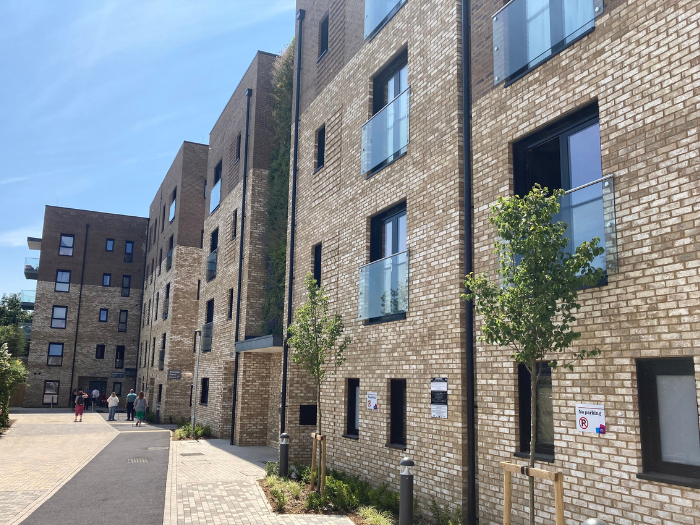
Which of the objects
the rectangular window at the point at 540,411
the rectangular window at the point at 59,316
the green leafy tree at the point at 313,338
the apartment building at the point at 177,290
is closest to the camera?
the rectangular window at the point at 540,411

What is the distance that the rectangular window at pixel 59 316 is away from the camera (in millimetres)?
42062

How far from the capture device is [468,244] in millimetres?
8227

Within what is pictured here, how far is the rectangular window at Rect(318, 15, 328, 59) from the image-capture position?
14883 mm

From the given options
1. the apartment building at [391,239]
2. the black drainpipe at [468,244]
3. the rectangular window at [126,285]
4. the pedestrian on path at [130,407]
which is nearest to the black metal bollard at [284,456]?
the apartment building at [391,239]

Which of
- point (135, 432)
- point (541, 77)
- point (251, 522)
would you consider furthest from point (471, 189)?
point (135, 432)

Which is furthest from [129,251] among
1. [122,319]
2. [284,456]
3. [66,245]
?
[284,456]

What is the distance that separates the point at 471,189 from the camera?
27.7ft

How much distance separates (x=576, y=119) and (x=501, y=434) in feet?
A: 13.0

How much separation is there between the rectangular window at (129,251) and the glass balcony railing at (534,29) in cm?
4232

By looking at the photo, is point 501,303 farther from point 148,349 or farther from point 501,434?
point 148,349

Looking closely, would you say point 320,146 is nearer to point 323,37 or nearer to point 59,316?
point 323,37

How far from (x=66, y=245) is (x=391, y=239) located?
40294 millimetres

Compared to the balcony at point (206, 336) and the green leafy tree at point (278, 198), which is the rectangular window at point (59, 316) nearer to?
the balcony at point (206, 336)

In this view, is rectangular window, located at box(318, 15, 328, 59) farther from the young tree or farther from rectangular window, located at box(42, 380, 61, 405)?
rectangular window, located at box(42, 380, 61, 405)
